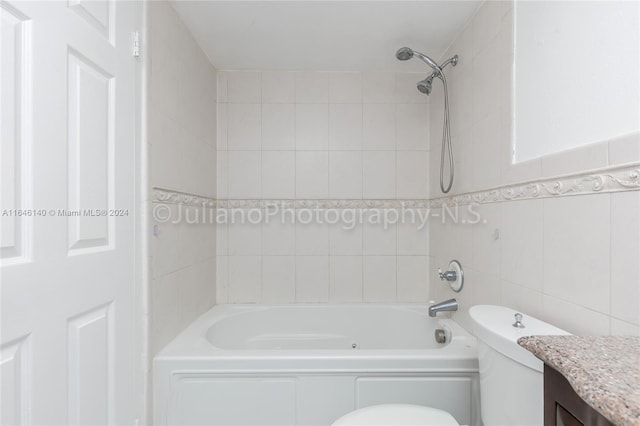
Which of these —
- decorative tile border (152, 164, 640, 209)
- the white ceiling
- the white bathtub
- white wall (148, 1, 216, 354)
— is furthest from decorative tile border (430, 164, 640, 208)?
white wall (148, 1, 216, 354)

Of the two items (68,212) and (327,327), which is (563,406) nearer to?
(68,212)

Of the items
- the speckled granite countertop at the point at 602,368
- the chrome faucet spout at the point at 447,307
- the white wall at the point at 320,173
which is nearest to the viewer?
the speckled granite countertop at the point at 602,368

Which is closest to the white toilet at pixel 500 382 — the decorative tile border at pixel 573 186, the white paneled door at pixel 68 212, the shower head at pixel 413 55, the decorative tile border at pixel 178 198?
the decorative tile border at pixel 573 186

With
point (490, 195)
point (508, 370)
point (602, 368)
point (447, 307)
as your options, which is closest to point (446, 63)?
point (490, 195)

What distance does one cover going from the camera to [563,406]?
2.00ft

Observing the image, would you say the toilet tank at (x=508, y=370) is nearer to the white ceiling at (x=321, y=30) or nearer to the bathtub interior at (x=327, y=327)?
the bathtub interior at (x=327, y=327)

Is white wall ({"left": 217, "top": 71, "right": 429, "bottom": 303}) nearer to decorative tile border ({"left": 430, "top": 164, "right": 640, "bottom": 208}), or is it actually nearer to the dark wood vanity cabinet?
decorative tile border ({"left": 430, "top": 164, "right": 640, "bottom": 208})

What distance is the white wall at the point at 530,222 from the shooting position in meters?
0.87

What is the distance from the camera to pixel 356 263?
2379 millimetres

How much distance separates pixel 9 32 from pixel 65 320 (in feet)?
2.50

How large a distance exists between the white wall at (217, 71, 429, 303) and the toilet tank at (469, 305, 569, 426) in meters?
1.23

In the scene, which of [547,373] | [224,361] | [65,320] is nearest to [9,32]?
[65,320]

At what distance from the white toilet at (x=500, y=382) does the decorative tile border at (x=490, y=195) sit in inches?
17.3

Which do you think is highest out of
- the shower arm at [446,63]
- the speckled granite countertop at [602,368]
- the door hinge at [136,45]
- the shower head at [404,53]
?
the shower head at [404,53]
